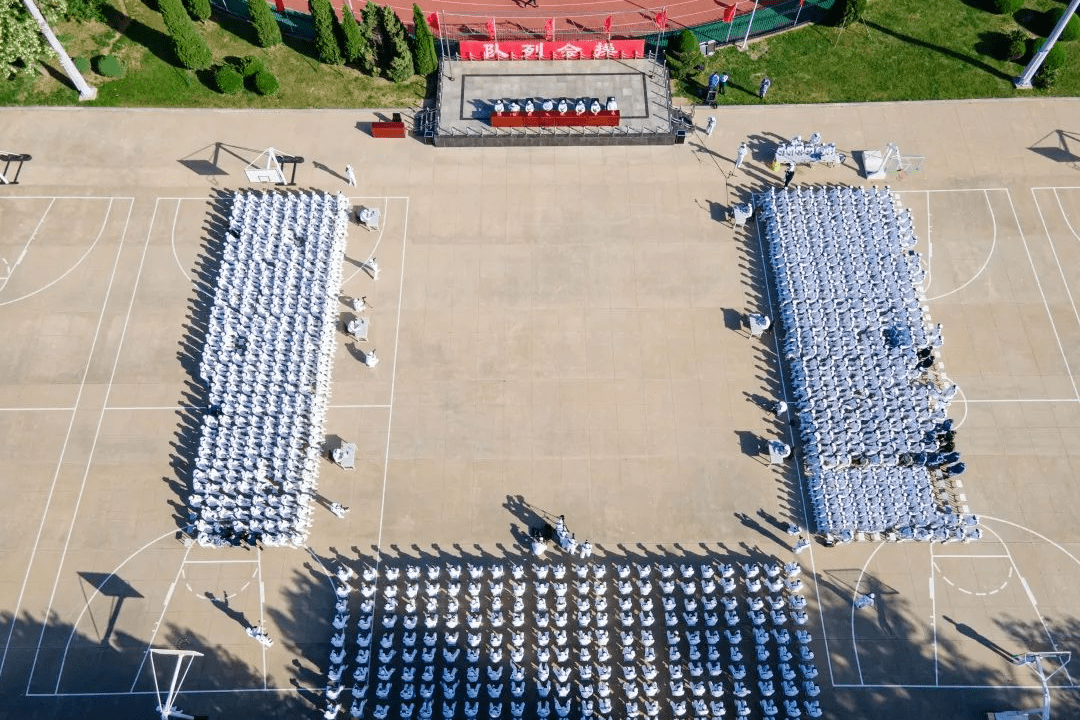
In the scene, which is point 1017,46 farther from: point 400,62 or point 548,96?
point 400,62

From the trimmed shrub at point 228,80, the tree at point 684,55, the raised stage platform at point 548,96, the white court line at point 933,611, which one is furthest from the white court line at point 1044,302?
the trimmed shrub at point 228,80

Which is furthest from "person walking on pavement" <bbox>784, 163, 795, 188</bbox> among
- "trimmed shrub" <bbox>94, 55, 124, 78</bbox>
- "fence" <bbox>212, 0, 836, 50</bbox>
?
"trimmed shrub" <bbox>94, 55, 124, 78</bbox>

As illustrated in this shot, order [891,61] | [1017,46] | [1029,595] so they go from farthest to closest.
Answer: [891,61]
[1017,46]
[1029,595]

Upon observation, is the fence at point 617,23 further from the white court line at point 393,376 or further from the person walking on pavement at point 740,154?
the white court line at point 393,376

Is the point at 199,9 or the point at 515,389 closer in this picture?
the point at 515,389

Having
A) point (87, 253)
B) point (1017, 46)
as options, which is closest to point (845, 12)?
point (1017, 46)
